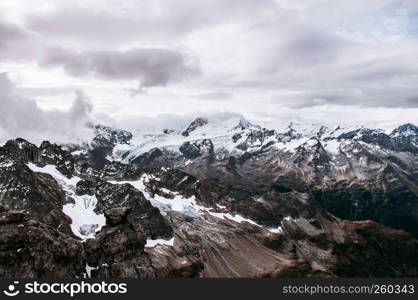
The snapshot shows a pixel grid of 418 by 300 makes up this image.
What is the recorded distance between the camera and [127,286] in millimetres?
99000

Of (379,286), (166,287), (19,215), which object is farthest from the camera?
(19,215)

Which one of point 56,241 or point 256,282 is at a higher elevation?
point 56,241

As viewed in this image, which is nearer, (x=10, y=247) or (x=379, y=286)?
(x=379, y=286)

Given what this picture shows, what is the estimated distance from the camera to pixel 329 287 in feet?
336

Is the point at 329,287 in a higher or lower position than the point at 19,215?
lower

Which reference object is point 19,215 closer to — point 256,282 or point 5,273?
point 5,273

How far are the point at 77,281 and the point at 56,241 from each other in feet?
343

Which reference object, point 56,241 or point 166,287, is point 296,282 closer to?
point 166,287

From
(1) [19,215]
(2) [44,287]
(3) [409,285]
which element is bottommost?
(3) [409,285]

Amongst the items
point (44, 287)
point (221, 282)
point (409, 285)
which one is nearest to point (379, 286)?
point (409, 285)

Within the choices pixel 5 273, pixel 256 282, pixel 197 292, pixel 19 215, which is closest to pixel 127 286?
pixel 197 292

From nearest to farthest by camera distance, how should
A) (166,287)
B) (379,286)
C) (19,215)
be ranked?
1. (166,287)
2. (379,286)
3. (19,215)

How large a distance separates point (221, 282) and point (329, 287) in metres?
22.9

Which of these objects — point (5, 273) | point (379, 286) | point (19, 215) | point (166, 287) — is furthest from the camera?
point (19, 215)
